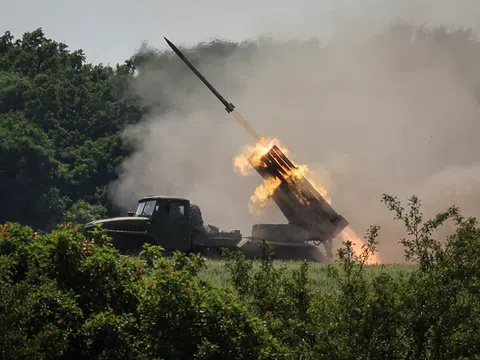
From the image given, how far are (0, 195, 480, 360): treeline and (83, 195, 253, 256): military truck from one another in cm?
1438

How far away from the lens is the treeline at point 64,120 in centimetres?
5550

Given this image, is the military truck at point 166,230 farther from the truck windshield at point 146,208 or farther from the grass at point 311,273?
the grass at point 311,273

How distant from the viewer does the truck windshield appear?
109ft

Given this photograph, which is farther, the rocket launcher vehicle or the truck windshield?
A: the truck windshield

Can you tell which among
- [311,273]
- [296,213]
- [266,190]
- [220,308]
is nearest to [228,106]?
[266,190]

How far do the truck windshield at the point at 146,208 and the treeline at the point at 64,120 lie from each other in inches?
792

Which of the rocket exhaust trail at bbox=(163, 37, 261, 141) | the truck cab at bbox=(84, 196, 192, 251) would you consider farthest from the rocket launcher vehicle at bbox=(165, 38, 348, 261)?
the truck cab at bbox=(84, 196, 192, 251)

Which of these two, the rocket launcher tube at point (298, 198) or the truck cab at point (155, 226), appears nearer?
the truck cab at point (155, 226)

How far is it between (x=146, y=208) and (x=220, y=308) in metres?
18.0

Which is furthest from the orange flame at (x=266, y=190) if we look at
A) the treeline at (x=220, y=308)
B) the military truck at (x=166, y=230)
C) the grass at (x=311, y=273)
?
the treeline at (x=220, y=308)

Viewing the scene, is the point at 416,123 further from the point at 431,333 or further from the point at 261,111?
the point at 431,333

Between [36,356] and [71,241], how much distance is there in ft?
8.78

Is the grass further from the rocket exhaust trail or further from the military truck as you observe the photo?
the rocket exhaust trail

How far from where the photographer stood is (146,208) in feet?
110
